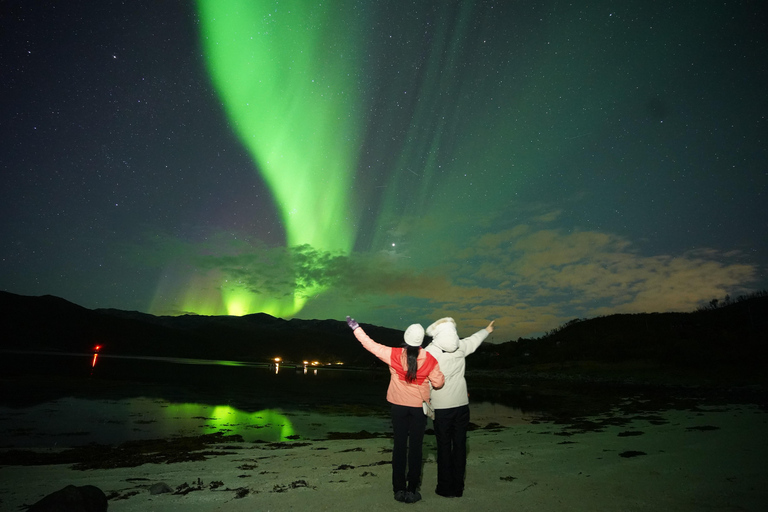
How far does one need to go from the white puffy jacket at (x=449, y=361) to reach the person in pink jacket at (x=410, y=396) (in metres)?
0.29

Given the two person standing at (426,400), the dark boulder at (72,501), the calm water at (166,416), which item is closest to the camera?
the dark boulder at (72,501)

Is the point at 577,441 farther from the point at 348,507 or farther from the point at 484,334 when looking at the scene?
the point at 348,507

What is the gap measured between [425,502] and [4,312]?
238057 millimetres

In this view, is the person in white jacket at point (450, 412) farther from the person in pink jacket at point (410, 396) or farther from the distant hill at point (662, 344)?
the distant hill at point (662, 344)

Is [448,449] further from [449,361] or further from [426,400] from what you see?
[449,361]

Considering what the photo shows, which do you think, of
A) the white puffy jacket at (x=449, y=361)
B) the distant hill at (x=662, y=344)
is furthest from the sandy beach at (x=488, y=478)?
the distant hill at (x=662, y=344)

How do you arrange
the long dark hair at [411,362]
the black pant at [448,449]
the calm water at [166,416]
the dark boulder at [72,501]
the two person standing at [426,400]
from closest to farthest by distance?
the dark boulder at [72,501] → the long dark hair at [411,362] → the two person standing at [426,400] → the black pant at [448,449] → the calm water at [166,416]

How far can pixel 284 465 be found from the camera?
8797 mm

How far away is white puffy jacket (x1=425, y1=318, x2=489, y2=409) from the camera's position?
5801 millimetres

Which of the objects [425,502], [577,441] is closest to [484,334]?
[425,502]

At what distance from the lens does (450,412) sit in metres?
5.80

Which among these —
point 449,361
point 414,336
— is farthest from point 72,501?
point 449,361

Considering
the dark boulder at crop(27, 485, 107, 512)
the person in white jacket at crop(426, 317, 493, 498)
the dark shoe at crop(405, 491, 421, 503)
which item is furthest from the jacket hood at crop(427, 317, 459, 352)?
the dark boulder at crop(27, 485, 107, 512)

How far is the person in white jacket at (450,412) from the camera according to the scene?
228 inches
